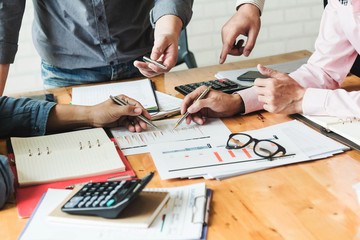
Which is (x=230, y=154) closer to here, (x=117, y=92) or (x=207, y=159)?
(x=207, y=159)

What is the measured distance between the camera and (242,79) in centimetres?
153

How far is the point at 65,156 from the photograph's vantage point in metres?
1.00

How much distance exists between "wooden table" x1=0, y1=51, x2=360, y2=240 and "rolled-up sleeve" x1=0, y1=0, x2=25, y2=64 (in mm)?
703

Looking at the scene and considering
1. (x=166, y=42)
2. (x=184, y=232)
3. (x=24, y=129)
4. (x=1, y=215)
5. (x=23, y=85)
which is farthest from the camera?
(x=23, y=85)

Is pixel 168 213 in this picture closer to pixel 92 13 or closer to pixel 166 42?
pixel 166 42

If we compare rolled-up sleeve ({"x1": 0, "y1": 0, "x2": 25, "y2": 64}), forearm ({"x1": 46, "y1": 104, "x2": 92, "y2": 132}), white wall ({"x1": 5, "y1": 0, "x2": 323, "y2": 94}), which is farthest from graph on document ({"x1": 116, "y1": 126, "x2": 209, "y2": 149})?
white wall ({"x1": 5, "y1": 0, "x2": 323, "y2": 94})

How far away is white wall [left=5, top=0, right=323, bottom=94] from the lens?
303 cm

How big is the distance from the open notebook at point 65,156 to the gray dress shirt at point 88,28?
1.62 feet

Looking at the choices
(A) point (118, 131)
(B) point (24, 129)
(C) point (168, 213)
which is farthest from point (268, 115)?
(B) point (24, 129)

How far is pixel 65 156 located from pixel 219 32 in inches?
101

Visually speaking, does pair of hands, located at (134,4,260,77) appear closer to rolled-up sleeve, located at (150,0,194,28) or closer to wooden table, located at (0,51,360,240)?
rolled-up sleeve, located at (150,0,194,28)

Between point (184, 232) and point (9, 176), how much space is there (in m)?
0.38

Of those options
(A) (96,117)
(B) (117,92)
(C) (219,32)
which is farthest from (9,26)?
(C) (219,32)

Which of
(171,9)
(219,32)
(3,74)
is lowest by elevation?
(219,32)
